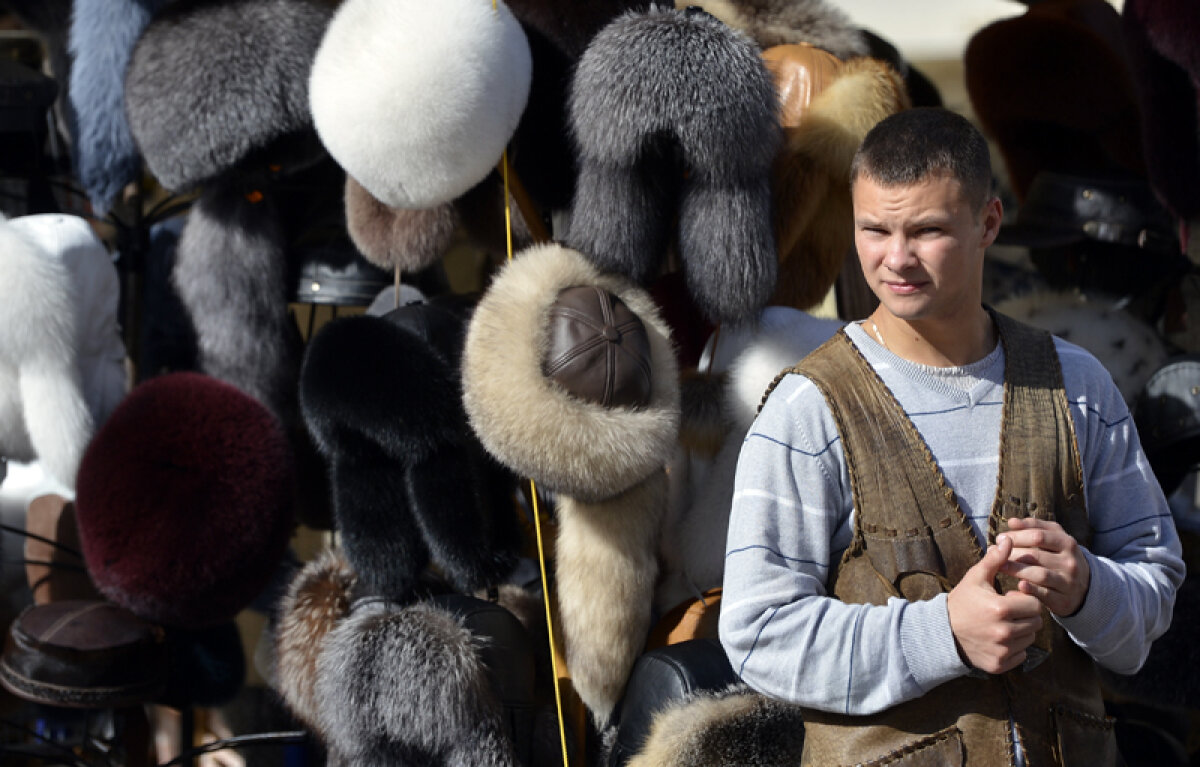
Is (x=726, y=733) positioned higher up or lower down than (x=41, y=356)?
higher up

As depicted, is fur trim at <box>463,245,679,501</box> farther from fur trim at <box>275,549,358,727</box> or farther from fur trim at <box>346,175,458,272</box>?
fur trim at <box>275,549,358,727</box>

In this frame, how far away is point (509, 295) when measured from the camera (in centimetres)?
210

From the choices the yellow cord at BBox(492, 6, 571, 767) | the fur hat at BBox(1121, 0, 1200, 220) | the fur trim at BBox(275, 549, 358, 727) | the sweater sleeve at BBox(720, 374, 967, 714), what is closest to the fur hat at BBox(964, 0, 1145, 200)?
the fur hat at BBox(1121, 0, 1200, 220)

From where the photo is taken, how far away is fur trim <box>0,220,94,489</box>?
2.59 meters

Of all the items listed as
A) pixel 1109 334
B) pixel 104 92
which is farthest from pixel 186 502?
pixel 1109 334

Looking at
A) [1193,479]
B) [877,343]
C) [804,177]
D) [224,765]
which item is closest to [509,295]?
[804,177]

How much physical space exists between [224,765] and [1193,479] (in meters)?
2.48

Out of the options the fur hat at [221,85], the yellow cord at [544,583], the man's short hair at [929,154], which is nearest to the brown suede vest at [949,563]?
the man's short hair at [929,154]

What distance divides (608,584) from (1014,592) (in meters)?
0.95

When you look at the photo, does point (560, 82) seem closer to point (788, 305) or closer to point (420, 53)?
point (420, 53)

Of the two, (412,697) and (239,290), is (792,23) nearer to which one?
(239,290)

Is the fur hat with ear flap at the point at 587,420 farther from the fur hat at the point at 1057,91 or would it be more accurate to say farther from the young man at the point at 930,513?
the fur hat at the point at 1057,91

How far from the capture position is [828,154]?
7.29 feet

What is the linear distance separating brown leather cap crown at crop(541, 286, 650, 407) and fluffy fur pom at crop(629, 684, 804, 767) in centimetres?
52
